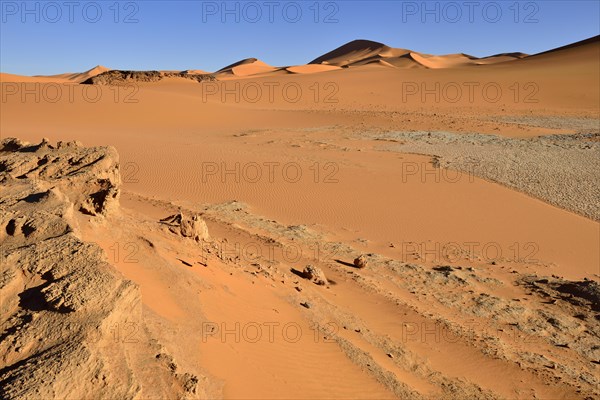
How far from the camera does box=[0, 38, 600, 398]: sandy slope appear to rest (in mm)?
4160

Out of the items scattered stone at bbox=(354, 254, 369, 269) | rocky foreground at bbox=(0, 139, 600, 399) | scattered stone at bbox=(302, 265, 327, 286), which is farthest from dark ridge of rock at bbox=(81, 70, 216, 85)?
scattered stone at bbox=(302, 265, 327, 286)

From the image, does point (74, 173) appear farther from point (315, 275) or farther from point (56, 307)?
point (315, 275)

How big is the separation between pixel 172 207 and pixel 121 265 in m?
5.28

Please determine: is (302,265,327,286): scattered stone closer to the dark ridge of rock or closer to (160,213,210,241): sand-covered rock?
(160,213,210,241): sand-covered rock

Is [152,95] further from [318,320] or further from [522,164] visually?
[318,320]

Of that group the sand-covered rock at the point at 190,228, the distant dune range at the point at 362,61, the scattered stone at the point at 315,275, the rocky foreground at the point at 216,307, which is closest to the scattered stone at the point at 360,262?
the rocky foreground at the point at 216,307

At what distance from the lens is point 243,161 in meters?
13.7

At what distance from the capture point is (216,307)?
4.55 metres

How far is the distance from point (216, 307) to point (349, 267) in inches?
124

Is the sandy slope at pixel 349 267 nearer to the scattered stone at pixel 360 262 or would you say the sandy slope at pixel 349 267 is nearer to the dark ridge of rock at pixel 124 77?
the scattered stone at pixel 360 262

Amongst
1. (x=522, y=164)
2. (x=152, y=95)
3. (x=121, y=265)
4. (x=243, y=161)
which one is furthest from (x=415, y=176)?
(x=152, y=95)

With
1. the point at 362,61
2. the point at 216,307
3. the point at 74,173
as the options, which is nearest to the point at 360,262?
the point at 216,307

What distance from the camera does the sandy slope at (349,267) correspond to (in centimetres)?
416

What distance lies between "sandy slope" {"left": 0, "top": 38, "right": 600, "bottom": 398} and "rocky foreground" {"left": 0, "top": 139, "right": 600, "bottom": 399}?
3cm
